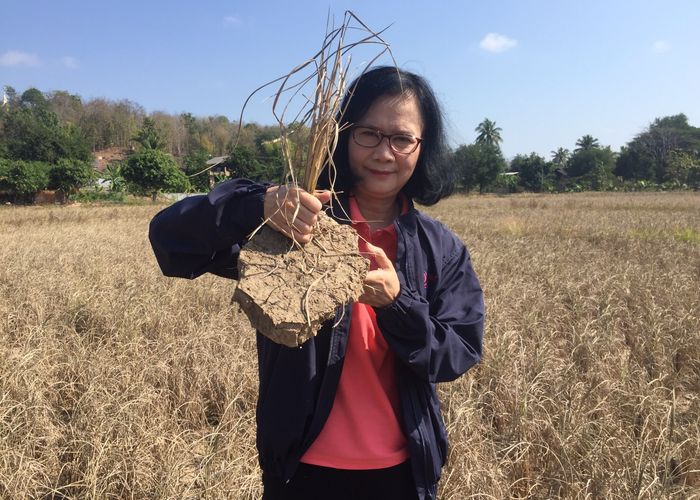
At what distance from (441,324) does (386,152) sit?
18.0 inches

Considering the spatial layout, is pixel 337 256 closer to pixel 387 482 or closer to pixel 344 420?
pixel 344 420

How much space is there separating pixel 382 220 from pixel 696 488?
2008 millimetres

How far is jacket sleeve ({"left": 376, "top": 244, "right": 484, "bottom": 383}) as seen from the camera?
1.04 m

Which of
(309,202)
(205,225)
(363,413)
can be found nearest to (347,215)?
(309,202)

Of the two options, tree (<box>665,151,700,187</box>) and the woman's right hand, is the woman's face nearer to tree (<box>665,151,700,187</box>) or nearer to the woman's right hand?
the woman's right hand

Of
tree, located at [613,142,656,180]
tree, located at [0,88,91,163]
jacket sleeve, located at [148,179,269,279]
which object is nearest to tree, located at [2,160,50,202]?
tree, located at [0,88,91,163]

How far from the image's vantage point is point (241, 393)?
2707mm

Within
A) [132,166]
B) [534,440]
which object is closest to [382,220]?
[534,440]

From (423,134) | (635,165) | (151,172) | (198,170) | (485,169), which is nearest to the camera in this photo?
(423,134)

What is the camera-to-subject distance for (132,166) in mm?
28562

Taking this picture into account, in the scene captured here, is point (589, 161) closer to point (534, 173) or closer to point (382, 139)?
point (534, 173)

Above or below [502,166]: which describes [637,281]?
below

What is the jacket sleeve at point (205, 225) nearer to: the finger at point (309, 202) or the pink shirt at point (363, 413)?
the finger at point (309, 202)

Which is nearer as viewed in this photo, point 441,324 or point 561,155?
point 441,324
